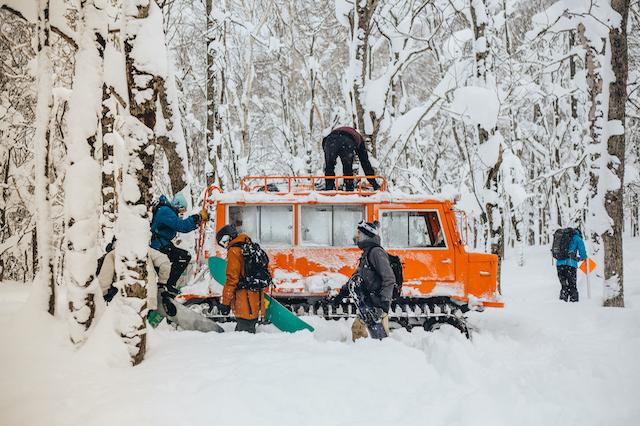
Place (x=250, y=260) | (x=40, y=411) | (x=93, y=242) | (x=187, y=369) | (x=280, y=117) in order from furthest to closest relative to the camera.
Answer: (x=280, y=117) → (x=250, y=260) → (x=93, y=242) → (x=187, y=369) → (x=40, y=411)

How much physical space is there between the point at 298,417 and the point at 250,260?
2.69 metres

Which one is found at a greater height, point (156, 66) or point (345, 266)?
point (156, 66)

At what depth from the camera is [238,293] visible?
5992 millimetres

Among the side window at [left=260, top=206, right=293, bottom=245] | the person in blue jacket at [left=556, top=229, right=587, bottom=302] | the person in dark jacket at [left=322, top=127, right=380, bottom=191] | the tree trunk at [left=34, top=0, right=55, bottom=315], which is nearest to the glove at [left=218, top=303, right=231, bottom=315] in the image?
the side window at [left=260, top=206, right=293, bottom=245]

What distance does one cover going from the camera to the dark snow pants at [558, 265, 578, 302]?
9.96m

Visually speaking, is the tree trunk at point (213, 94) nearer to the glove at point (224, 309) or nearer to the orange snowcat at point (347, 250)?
the orange snowcat at point (347, 250)

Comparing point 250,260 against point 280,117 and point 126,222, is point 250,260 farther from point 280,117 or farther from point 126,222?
point 280,117

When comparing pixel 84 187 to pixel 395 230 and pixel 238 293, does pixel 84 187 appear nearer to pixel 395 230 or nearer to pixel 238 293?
pixel 238 293

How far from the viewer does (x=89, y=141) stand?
4.95 m

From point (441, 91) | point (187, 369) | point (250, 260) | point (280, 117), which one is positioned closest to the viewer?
point (187, 369)

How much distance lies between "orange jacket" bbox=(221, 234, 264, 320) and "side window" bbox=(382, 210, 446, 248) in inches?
90.7

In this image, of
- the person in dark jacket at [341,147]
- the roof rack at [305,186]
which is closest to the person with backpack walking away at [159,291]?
the roof rack at [305,186]

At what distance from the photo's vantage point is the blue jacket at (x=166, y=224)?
251 inches

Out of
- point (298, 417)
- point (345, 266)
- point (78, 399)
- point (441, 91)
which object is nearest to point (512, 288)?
point (441, 91)
